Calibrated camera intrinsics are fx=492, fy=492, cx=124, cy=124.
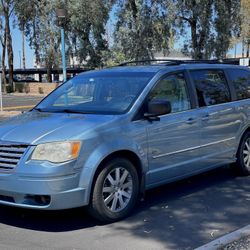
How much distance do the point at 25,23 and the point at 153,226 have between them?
3571cm

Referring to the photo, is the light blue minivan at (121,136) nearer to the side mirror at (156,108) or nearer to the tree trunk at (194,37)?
the side mirror at (156,108)

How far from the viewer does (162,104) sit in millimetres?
5715

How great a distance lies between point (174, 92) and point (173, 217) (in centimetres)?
166

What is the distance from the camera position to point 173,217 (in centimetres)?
559

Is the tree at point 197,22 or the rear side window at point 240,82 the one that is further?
the tree at point 197,22

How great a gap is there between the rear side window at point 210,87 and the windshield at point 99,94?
93 cm

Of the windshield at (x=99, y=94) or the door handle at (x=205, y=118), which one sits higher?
the windshield at (x=99, y=94)

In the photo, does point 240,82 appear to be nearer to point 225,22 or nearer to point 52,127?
point 52,127

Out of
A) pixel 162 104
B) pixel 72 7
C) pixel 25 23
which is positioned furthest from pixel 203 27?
pixel 162 104

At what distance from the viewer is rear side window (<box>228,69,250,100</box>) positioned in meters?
7.50

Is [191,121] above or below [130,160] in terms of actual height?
above

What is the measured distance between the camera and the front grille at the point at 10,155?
5.00 meters

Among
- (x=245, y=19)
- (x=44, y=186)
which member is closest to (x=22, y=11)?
(x=245, y=19)

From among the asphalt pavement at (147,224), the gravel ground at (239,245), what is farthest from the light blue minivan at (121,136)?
the gravel ground at (239,245)
